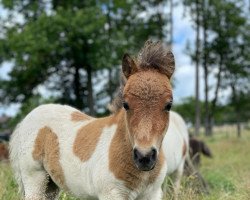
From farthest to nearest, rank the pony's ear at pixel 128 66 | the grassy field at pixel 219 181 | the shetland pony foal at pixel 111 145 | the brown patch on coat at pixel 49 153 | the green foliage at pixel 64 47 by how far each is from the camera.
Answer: the green foliage at pixel 64 47, the grassy field at pixel 219 181, the brown patch on coat at pixel 49 153, the pony's ear at pixel 128 66, the shetland pony foal at pixel 111 145

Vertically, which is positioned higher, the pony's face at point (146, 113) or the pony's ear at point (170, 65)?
the pony's ear at point (170, 65)

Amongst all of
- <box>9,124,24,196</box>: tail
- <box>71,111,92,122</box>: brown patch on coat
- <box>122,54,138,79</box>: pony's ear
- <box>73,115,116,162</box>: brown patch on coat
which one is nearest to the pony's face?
<box>122,54,138,79</box>: pony's ear

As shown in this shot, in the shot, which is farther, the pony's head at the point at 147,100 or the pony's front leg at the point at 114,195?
the pony's front leg at the point at 114,195

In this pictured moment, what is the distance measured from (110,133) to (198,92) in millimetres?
33126

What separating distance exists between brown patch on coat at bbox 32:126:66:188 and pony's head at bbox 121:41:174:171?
1.20m

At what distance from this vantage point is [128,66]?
480 centimetres

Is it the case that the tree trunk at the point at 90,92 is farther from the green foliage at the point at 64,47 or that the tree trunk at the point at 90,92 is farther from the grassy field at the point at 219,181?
the grassy field at the point at 219,181

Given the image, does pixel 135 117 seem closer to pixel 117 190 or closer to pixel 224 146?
pixel 117 190

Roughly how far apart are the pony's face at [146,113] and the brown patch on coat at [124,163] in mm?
224

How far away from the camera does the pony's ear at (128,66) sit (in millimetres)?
4781

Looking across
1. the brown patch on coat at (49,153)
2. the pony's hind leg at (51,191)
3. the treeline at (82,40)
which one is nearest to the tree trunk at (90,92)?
the treeline at (82,40)

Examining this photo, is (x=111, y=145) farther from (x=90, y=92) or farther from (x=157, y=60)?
(x=90, y=92)

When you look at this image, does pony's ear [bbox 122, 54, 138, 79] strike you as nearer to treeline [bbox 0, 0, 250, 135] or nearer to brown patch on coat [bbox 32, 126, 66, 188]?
brown patch on coat [bbox 32, 126, 66, 188]

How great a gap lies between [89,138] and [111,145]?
419 mm
